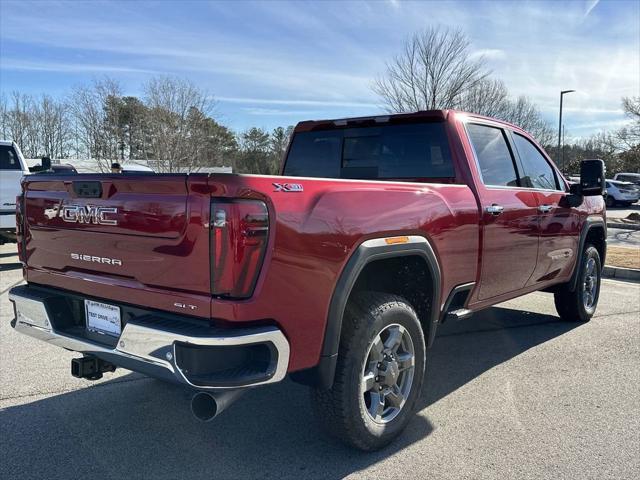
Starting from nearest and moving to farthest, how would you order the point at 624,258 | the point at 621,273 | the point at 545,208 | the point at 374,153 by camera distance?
the point at 374,153 < the point at 545,208 < the point at 621,273 < the point at 624,258

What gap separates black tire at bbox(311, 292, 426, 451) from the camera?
289cm

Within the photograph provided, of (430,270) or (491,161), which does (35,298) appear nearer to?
(430,270)

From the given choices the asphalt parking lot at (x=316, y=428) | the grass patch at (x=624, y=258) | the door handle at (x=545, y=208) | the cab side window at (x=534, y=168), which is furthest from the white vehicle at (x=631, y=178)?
the asphalt parking lot at (x=316, y=428)

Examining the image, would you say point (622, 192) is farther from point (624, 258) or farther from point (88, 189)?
point (88, 189)

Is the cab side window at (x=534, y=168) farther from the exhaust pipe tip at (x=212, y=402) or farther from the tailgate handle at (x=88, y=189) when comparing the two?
the tailgate handle at (x=88, y=189)

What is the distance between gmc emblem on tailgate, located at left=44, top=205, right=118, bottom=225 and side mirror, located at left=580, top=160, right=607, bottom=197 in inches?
177

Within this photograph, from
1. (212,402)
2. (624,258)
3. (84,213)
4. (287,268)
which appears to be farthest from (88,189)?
(624,258)

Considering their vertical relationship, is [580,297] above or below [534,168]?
below

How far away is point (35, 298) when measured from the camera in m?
3.12

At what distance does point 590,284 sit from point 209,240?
17.1ft

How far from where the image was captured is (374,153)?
444 centimetres

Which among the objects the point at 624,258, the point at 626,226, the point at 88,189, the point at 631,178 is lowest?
the point at 624,258

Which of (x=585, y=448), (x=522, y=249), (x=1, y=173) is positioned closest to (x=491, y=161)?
(x=522, y=249)

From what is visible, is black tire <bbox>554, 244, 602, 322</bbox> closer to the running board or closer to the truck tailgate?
the running board
